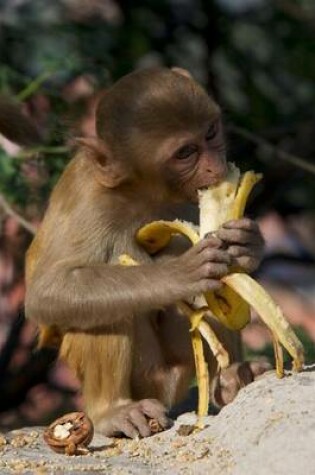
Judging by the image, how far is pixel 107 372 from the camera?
7785mm

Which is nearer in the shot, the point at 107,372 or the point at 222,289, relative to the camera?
the point at 222,289

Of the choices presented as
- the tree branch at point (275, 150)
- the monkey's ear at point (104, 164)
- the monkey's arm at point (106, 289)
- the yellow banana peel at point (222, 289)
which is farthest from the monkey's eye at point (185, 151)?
the tree branch at point (275, 150)

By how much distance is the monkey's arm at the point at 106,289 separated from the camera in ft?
24.4

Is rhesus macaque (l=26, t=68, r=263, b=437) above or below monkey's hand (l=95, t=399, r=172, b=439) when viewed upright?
above

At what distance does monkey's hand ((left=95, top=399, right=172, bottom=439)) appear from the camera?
7.49 m

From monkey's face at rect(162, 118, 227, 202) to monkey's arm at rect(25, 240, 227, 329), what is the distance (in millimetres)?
337

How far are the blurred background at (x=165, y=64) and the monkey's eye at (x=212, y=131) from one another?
306 centimetres

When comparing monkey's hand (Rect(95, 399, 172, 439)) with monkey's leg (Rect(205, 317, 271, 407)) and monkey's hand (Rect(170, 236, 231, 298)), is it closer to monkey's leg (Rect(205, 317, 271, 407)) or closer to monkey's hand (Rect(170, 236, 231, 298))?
monkey's leg (Rect(205, 317, 271, 407))

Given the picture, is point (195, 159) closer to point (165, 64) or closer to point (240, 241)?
point (240, 241)

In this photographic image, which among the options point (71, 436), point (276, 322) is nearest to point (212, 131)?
point (276, 322)

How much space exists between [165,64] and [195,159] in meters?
4.55

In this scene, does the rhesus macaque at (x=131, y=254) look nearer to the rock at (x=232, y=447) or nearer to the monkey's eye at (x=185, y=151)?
the monkey's eye at (x=185, y=151)

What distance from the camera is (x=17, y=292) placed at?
12016 mm

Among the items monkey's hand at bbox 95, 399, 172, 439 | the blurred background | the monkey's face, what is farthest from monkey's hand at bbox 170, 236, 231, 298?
the blurred background
